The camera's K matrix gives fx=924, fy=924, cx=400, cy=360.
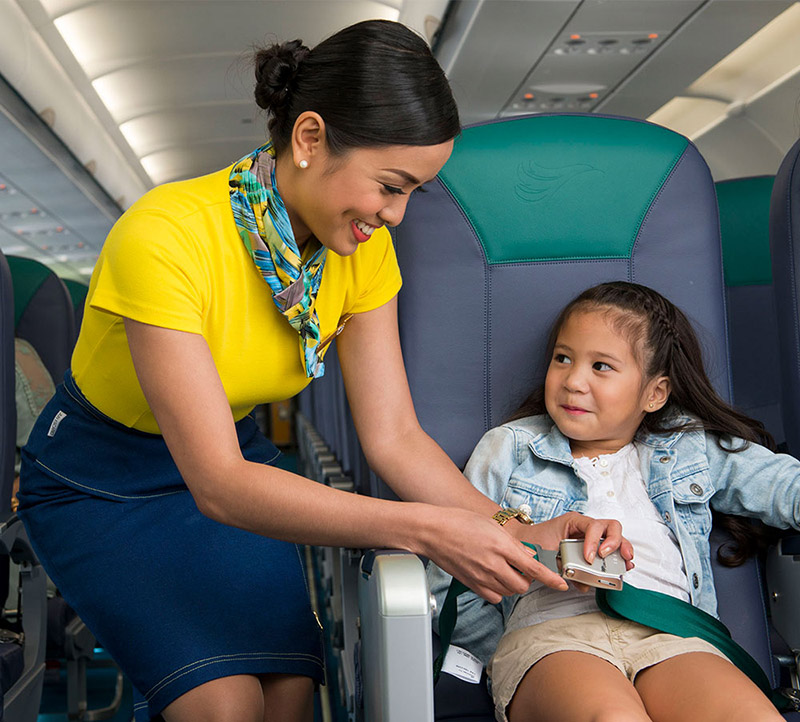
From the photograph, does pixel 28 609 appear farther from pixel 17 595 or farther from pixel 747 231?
pixel 747 231

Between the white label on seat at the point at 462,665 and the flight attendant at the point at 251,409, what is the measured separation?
23 cm

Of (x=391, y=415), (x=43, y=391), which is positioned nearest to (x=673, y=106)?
(x=43, y=391)

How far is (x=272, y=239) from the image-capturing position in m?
1.55

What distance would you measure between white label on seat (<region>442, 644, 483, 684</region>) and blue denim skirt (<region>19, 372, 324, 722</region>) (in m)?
0.23

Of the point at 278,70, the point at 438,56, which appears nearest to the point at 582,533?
the point at 278,70

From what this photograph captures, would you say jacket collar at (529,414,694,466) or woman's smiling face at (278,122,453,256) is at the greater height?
woman's smiling face at (278,122,453,256)

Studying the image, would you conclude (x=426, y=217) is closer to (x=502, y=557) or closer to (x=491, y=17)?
(x=502, y=557)

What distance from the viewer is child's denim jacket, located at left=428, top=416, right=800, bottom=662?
1.74 meters

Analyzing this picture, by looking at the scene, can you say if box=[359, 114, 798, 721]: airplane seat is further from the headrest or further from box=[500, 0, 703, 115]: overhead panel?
box=[500, 0, 703, 115]: overhead panel

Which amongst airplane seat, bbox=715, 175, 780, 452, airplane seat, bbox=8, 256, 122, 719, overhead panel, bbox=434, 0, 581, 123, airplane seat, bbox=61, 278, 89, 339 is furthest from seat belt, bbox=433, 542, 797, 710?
overhead panel, bbox=434, 0, 581, 123

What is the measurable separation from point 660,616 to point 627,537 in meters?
0.22

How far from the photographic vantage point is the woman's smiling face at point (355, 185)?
146cm

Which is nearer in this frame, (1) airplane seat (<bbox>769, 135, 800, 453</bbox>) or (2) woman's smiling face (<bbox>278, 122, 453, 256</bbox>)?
(2) woman's smiling face (<bbox>278, 122, 453, 256</bbox>)

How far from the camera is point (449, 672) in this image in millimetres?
1606
